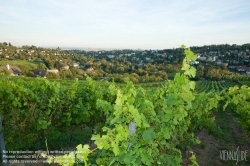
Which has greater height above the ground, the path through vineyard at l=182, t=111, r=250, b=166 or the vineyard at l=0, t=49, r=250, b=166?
the vineyard at l=0, t=49, r=250, b=166

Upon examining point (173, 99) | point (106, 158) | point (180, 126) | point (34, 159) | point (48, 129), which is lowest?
point (34, 159)

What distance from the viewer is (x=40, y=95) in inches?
178

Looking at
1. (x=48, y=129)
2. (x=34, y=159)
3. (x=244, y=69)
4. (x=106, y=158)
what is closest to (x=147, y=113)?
(x=106, y=158)

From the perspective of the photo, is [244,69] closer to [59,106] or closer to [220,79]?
[220,79]

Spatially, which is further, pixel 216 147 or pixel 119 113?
pixel 216 147

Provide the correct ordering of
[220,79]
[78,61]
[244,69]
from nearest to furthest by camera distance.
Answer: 1. [220,79]
2. [244,69]
3. [78,61]

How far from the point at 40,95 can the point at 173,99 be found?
3.70m

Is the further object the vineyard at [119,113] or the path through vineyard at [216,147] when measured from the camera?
the path through vineyard at [216,147]

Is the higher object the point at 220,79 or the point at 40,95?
the point at 40,95

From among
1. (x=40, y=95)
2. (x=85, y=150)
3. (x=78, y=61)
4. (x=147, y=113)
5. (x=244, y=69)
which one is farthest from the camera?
(x=78, y=61)

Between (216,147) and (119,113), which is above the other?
(119,113)

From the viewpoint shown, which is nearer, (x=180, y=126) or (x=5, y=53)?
(x=180, y=126)

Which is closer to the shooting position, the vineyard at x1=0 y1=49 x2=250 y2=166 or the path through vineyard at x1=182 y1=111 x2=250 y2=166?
the vineyard at x1=0 y1=49 x2=250 y2=166

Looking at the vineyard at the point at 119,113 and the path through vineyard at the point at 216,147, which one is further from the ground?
the vineyard at the point at 119,113
